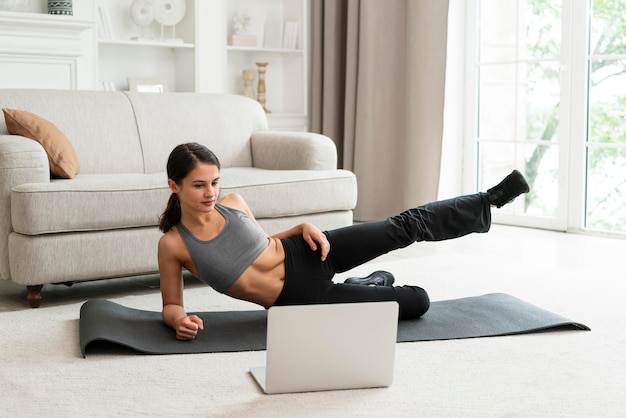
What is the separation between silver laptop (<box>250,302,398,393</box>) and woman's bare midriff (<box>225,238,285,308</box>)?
464mm

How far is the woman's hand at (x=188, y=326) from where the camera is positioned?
2.41 meters

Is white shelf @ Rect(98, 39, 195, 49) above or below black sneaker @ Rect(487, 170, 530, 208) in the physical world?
above

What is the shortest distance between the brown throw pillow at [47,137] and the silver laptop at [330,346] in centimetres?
161

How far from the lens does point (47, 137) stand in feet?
11.1

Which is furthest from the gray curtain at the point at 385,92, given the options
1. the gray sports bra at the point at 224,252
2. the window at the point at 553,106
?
the gray sports bra at the point at 224,252

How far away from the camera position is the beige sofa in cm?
298

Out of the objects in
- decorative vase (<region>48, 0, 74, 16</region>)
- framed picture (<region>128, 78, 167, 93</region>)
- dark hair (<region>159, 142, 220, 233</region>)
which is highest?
decorative vase (<region>48, 0, 74, 16</region>)

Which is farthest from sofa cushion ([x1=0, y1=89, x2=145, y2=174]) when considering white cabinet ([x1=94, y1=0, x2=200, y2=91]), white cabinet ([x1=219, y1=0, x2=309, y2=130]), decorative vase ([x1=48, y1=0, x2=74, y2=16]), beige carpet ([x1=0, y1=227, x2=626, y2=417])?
white cabinet ([x1=219, y1=0, x2=309, y2=130])

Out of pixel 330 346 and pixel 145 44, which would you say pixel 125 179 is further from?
pixel 145 44

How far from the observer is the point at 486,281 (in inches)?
135

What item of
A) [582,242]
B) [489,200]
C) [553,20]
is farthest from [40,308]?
[553,20]

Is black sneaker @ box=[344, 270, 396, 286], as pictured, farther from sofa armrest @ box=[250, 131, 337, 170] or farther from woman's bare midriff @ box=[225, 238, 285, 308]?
sofa armrest @ box=[250, 131, 337, 170]

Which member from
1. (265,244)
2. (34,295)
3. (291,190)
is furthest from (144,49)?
(265,244)

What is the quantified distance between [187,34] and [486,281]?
107 inches
